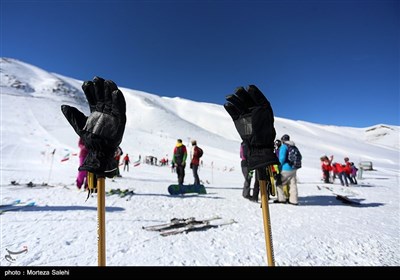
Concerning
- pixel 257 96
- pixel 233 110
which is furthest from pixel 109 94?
pixel 257 96

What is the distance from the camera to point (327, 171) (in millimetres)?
14242

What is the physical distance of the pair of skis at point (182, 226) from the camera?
4.05m

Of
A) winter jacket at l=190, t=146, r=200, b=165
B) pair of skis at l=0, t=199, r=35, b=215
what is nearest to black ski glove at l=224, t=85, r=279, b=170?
pair of skis at l=0, t=199, r=35, b=215

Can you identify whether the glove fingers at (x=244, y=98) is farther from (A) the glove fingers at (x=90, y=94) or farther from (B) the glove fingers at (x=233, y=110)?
(A) the glove fingers at (x=90, y=94)

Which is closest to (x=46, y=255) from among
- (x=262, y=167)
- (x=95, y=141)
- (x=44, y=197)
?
(x=95, y=141)

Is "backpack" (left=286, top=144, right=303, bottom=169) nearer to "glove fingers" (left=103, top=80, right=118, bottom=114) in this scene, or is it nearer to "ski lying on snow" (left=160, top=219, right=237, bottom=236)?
"ski lying on snow" (left=160, top=219, right=237, bottom=236)

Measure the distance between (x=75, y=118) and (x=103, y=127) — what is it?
1.37ft

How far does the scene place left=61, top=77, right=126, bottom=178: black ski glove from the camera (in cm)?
188

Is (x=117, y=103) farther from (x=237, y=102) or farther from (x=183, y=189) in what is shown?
(x=183, y=189)

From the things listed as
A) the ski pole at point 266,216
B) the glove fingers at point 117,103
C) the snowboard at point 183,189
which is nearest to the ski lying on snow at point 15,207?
the snowboard at point 183,189

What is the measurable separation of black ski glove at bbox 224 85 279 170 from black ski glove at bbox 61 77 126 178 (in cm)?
110

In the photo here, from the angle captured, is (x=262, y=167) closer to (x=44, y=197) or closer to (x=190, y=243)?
(x=190, y=243)

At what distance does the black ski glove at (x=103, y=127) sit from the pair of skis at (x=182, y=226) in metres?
2.50
